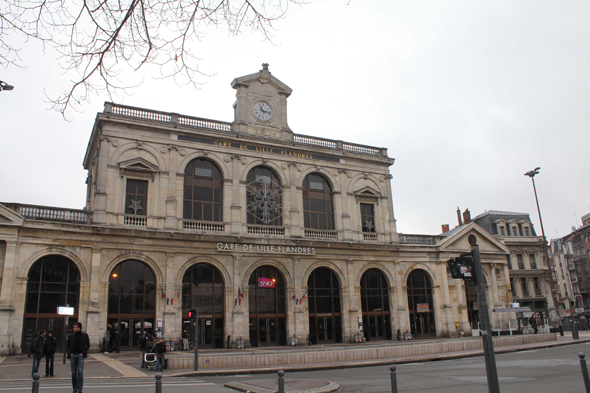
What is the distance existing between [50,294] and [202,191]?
11820mm

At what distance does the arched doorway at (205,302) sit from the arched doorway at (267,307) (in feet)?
7.81

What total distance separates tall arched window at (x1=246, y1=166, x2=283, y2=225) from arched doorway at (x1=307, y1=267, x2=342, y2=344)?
532 cm

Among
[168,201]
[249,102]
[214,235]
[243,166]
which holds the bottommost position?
[214,235]

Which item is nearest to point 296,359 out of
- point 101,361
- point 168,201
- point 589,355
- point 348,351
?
point 348,351

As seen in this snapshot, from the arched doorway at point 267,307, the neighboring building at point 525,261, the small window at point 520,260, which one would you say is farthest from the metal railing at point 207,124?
the small window at point 520,260

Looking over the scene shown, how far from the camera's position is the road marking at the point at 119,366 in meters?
18.0

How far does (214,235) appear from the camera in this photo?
32781 millimetres

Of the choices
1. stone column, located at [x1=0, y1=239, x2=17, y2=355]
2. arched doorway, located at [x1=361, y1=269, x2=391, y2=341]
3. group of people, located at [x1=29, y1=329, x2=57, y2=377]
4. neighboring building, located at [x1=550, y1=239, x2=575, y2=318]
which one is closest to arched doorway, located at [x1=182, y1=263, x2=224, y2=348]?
stone column, located at [x1=0, y1=239, x2=17, y2=355]

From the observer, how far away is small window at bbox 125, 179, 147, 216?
32.0 metres

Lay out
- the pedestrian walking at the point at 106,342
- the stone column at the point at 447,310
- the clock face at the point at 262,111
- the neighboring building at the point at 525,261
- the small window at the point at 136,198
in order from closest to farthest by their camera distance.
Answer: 1. the pedestrian walking at the point at 106,342
2. the small window at the point at 136,198
3. the clock face at the point at 262,111
4. the stone column at the point at 447,310
5. the neighboring building at the point at 525,261

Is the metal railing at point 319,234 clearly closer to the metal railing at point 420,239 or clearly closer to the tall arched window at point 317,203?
the tall arched window at point 317,203

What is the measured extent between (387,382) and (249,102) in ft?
90.4

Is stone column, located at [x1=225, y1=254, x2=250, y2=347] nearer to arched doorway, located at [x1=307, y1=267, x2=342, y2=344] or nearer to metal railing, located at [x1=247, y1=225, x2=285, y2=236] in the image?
metal railing, located at [x1=247, y1=225, x2=285, y2=236]

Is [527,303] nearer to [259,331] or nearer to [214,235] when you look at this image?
[259,331]
